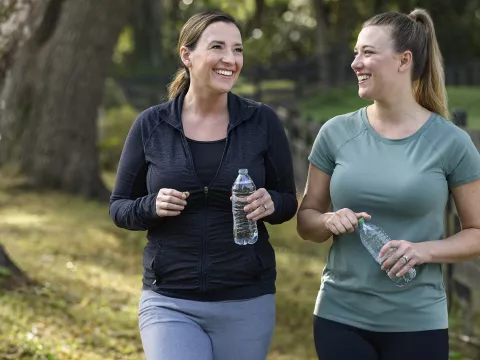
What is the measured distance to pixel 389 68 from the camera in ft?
13.5

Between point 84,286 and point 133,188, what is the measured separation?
449cm

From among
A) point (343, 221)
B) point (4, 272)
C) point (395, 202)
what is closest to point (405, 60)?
point (395, 202)

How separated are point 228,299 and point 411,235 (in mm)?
805

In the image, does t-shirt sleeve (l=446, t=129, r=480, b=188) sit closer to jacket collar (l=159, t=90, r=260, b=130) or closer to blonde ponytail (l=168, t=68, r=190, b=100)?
jacket collar (l=159, t=90, r=260, b=130)

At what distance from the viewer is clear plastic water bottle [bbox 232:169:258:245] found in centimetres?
415

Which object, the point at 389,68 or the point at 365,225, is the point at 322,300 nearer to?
the point at 365,225

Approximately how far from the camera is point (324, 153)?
169 inches

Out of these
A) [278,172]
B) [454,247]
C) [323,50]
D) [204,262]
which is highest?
[323,50]

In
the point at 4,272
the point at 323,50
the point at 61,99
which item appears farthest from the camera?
the point at 323,50

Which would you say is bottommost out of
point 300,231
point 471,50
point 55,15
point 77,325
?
point 77,325

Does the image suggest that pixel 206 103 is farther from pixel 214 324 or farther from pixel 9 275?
pixel 9 275

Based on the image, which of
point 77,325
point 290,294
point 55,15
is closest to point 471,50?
point 55,15

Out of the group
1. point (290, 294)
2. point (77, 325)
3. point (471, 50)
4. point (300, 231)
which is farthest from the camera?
point (471, 50)

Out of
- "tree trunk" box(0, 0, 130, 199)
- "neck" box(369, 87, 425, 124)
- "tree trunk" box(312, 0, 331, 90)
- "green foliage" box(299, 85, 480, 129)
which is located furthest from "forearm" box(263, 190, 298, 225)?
"tree trunk" box(312, 0, 331, 90)
